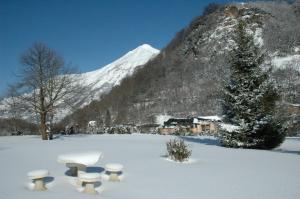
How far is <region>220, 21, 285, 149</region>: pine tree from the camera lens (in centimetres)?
2006

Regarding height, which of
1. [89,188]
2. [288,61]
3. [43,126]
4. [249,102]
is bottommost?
[89,188]

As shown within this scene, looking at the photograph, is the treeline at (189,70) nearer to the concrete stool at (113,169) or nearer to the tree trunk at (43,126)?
the tree trunk at (43,126)

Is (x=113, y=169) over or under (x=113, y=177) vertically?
over

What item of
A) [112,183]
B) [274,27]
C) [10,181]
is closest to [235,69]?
[112,183]

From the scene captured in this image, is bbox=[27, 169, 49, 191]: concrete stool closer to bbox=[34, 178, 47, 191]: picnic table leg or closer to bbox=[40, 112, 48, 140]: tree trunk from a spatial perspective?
bbox=[34, 178, 47, 191]: picnic table leg

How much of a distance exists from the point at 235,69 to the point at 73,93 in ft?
53.8

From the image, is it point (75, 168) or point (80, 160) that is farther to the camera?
point (75, 168)

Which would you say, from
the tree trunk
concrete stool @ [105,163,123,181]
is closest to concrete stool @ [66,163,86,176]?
concrete stool @ [105,163,123,181]

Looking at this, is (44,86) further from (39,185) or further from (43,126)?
(39,185)

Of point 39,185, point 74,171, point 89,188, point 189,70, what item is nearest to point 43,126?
point 74,171

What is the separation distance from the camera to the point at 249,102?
2022 centimetres

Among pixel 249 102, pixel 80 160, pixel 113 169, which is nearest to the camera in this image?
pixel 80 160

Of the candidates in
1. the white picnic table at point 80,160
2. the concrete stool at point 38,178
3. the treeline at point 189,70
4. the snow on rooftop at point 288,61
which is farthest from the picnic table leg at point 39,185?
the snow on rooftop at point 288,61

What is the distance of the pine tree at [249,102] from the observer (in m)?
20.1
